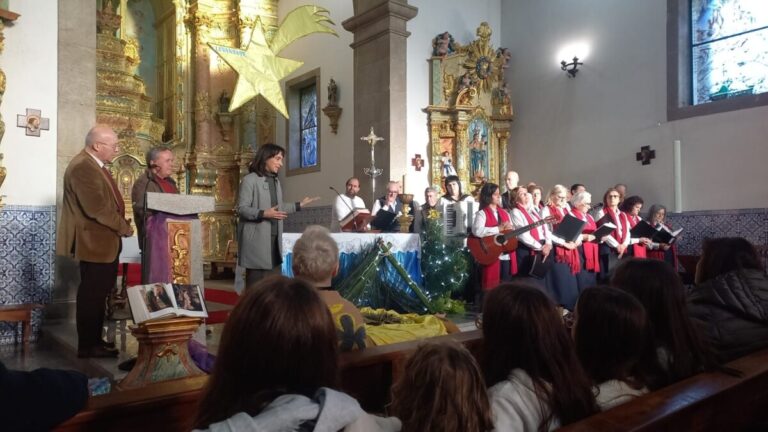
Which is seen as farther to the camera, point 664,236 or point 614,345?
point 664,236

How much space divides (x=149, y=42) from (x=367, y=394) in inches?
482

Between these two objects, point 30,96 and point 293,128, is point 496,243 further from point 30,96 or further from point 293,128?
point 293,128

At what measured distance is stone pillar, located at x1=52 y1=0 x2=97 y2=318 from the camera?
5.07 metres

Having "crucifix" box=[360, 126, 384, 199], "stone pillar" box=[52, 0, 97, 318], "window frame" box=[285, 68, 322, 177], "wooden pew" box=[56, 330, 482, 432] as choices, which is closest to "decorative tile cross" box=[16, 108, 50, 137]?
"stone pillar" box=[52, 0, 97, 318]

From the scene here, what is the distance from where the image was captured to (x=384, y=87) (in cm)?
854

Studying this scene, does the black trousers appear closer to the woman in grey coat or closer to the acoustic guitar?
the woman in grey coat

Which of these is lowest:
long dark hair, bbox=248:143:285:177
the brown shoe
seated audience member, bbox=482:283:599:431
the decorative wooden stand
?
the brown shoe

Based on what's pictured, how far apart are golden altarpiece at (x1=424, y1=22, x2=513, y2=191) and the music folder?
2930mm

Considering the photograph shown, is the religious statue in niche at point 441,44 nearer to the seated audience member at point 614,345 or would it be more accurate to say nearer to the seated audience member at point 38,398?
the seated audience member at point 614,345

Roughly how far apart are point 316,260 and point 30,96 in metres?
3.79

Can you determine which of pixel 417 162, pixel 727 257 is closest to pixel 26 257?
pixel 727 257

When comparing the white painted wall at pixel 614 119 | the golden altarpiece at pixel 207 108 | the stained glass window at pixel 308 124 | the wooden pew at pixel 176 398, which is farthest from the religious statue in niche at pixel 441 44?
the wooden pew at pixel 176 398

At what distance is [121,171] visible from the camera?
398 inches

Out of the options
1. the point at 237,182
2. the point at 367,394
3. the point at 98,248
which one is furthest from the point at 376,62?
the point at 367,394
